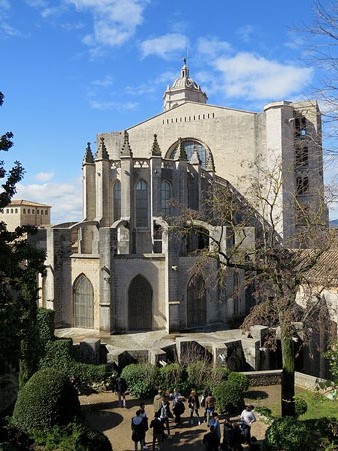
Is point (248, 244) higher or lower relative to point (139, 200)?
lower

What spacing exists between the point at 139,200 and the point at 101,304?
9130mm

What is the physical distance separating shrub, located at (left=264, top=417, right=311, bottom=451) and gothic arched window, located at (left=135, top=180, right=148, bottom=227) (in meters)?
20.8

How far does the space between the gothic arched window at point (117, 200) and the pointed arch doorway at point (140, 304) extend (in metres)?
7.51

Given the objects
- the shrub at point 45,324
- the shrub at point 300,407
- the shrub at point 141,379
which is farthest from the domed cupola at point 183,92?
the shrub at point 300,407

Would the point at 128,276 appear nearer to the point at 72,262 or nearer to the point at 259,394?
the point at 72,262

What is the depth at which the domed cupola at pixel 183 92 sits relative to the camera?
5981 centimetres

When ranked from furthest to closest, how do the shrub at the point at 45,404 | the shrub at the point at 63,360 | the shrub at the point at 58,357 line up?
the shrub at the point at 58,357
the shrub at the point at 63,360
the shrub at the point at 45,404

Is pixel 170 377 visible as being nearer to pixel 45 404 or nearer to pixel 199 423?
pixel 199 423

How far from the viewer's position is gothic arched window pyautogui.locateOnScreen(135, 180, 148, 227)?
103 ft

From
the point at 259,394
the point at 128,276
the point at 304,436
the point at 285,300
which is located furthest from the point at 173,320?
the point at 304,436

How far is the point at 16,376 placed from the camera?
19016mm

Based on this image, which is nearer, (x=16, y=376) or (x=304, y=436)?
(x=304, y=436)

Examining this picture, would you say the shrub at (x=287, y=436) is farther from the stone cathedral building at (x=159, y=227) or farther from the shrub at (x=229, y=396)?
the stone cathedral building at (x=159, y=227)

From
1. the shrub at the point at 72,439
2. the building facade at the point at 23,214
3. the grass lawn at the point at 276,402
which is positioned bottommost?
the grass lawn at the point at 276,402
